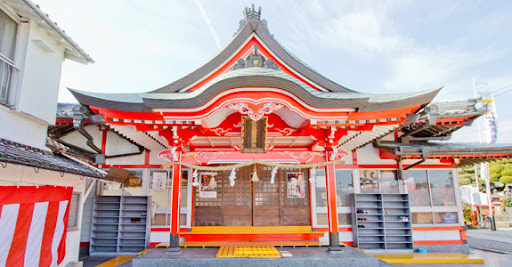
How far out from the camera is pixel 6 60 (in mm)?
5805

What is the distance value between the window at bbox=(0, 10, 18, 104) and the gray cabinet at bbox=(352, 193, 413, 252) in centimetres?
997

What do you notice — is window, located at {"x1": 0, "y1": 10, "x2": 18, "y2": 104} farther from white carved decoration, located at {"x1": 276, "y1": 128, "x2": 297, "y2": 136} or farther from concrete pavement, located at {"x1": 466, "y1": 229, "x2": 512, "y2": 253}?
concrete pavement, located at {"x1": 466, "y1": 229, "x2": 512, "y2": 253}

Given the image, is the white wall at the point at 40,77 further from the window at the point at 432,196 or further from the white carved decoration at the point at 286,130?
the window at the point at 432,196

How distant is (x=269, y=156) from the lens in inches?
317

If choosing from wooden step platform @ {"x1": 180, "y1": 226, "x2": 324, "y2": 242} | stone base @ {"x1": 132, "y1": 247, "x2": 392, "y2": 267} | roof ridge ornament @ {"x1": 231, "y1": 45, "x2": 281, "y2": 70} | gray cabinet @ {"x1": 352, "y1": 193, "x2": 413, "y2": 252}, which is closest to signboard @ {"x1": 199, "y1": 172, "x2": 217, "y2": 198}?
wooden step platform @ {"x1": 180, "y1": 226, "x2": 324, "y2": 242}

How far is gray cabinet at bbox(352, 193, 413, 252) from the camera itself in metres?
9.96

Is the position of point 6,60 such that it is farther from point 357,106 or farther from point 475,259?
point 475,259

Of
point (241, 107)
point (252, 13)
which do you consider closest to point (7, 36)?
point (241, 107)

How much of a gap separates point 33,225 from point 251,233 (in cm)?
577

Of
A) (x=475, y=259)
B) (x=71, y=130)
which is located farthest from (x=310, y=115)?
(x=71, y=130)

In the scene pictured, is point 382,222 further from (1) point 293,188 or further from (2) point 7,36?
(2) point 7,36

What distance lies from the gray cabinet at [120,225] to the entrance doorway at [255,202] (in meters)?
1.78

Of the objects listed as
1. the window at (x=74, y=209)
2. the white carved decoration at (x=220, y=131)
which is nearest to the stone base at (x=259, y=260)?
the window at (x=74, y=209)

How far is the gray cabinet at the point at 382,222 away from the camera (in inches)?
392
